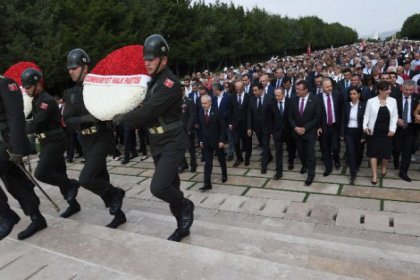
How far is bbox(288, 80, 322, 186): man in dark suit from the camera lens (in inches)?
241

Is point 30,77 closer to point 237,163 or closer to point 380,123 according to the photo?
point 237,163

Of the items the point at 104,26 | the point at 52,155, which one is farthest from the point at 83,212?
the point at 104,26

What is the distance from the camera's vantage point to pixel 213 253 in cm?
280

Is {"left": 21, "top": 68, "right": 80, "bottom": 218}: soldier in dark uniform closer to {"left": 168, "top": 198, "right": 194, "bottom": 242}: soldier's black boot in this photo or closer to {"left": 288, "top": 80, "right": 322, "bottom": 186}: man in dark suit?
{"left": 168, "top": 198, "right": 194, "bottom": 242}: soldier's black boot

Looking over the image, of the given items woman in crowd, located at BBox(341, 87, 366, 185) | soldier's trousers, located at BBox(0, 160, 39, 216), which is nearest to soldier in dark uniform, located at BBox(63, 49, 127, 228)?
soldier's trousers, located at BBox(0, 160, 39, 216)

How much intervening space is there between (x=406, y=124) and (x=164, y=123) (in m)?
4.53

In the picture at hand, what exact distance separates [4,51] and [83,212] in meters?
17.0

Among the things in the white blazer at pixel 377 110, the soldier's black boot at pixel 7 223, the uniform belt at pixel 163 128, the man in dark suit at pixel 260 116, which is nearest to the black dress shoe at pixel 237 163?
the man in dark suit at pixel 260 116

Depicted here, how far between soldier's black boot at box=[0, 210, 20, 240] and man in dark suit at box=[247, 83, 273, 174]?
429 cm

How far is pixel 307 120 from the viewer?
6254 mm

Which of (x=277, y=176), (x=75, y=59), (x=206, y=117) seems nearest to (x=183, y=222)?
(x=75, y=59)

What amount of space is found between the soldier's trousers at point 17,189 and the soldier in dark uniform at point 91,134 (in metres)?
0.63

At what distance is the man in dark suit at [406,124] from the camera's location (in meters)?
6.00

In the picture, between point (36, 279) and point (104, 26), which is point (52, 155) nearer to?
point (36, 279)
